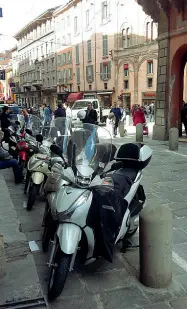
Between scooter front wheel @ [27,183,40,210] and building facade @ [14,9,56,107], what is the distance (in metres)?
43.5

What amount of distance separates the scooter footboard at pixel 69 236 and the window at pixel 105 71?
121ft

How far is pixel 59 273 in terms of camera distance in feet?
9.42

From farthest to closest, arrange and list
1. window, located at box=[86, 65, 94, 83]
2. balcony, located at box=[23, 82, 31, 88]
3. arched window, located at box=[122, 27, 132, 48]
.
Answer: balcony, located at box=[23, 82, 31, 88] → window, located at box=[86, 65, 94, 83] → arched window, located at box=[122, 27, 132, 48]

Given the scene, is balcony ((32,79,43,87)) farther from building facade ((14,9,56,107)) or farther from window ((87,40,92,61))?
window ((87,40,92,61))

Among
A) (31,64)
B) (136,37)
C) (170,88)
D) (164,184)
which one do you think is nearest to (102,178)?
(164,184)

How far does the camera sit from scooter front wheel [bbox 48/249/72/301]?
2877 millimetres

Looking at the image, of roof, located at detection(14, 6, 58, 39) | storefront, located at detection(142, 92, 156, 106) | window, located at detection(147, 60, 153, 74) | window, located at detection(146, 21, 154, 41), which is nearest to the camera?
window, located at detection(146, 21, 154, 41)

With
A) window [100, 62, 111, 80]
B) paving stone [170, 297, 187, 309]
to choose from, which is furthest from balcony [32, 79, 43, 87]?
paving stone [170, 297, 187, 309]

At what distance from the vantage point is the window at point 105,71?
3878 centimetres

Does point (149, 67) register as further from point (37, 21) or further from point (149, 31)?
point (37, 21)

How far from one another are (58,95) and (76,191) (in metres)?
47.9

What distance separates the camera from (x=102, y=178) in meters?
3.21

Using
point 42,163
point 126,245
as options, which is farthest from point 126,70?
point 126,245

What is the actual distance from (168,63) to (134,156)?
989cm
